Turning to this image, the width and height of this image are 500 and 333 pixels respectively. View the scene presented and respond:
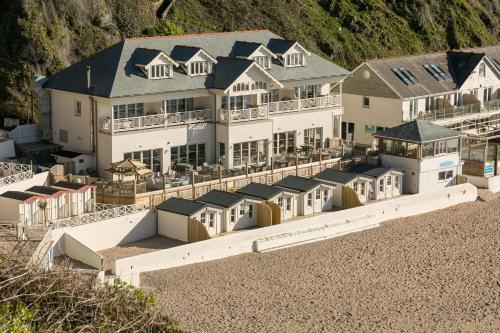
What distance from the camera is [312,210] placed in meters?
46.0

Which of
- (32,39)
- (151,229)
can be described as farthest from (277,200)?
(32,39)

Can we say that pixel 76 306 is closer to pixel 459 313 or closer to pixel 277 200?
pixel 459 313

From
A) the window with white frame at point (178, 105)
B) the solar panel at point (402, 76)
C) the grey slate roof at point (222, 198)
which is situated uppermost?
the solar panel at point (402, 76)

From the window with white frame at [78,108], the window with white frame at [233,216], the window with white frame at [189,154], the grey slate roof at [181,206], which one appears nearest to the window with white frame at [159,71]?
the window with white frame at [189,154]

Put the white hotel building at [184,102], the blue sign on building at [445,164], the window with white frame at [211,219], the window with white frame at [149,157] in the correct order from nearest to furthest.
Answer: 1. the window with white frame at [211,219]
2. the white hotel building at [184,102]
3. the window with white frame at [149,157]
4. the blue sign on building at [445,164]

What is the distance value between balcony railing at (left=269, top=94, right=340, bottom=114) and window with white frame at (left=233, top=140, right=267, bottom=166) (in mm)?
2038

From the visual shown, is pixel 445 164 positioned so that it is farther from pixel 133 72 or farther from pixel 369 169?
pixel 133 72

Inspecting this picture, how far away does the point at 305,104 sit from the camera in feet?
171

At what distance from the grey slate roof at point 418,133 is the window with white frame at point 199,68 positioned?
8.64 metres

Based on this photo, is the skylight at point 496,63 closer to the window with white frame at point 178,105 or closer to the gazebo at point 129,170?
the window with white frame at point 178,105

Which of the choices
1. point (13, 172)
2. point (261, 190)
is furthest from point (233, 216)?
point (13, 172)

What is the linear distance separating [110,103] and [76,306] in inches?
840

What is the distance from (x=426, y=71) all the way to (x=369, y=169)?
39.1 ft

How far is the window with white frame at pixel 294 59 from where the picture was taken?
170ft
